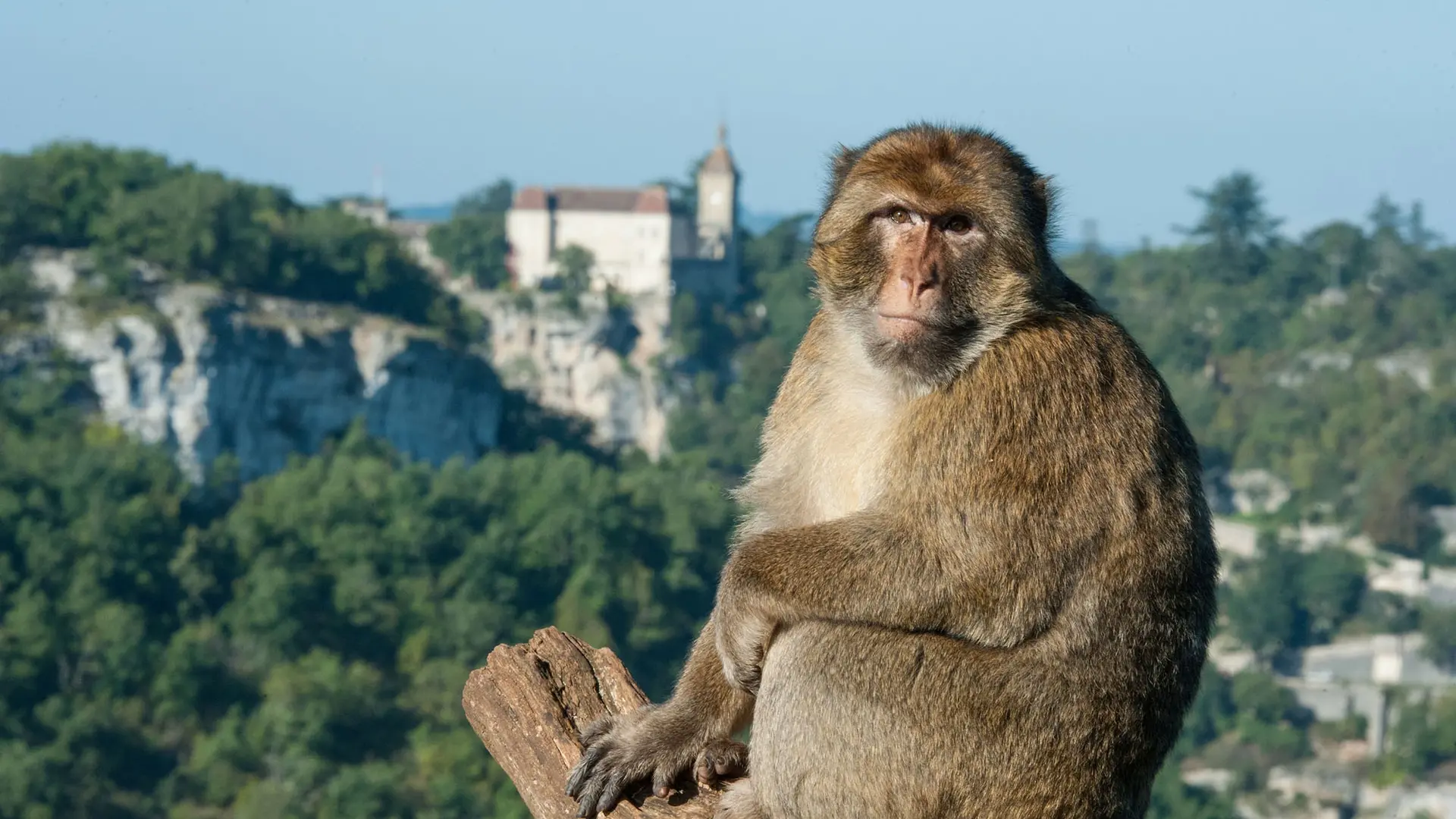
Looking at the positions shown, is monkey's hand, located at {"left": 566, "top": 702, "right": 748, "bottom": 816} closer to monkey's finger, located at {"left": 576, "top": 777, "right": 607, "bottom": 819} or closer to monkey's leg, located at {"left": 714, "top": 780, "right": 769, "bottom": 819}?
monkey's finger, located at {"left": 576, "top": 777, "right": 607, "bottom": 819}

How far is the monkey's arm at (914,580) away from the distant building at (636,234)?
4472 inches

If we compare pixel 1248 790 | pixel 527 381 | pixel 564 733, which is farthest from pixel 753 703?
pixel 527 381

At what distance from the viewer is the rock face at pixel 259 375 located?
88.6 metres

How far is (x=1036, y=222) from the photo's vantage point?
16.5 ft

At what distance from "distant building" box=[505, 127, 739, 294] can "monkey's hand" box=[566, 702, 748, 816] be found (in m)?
113

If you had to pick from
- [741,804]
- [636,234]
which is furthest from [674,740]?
[636,234]

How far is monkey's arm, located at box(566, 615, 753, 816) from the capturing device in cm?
511

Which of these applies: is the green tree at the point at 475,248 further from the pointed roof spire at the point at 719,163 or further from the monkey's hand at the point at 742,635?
the monkey's hand at the point at 742,635

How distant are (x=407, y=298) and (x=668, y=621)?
30.1 meters

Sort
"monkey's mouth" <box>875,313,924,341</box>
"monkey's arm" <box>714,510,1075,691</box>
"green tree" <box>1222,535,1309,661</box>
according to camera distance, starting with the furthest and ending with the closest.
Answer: "green tree" <box>1222,535,1309,661</box>, "monkey's mouth" <box>875,313,924,341</box>, "monkey's arm" <box>714,510,1075,691</box>

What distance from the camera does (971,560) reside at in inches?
185

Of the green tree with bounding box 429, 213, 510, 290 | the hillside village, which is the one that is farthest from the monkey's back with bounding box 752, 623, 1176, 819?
the green tree with bounding box 429, 213, 510, 290

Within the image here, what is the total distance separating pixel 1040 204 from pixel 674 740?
168 cm

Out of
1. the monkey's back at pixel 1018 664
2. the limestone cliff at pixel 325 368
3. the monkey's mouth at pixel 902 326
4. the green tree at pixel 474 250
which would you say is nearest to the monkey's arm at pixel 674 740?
the monkey's back at pixel 1018 664
